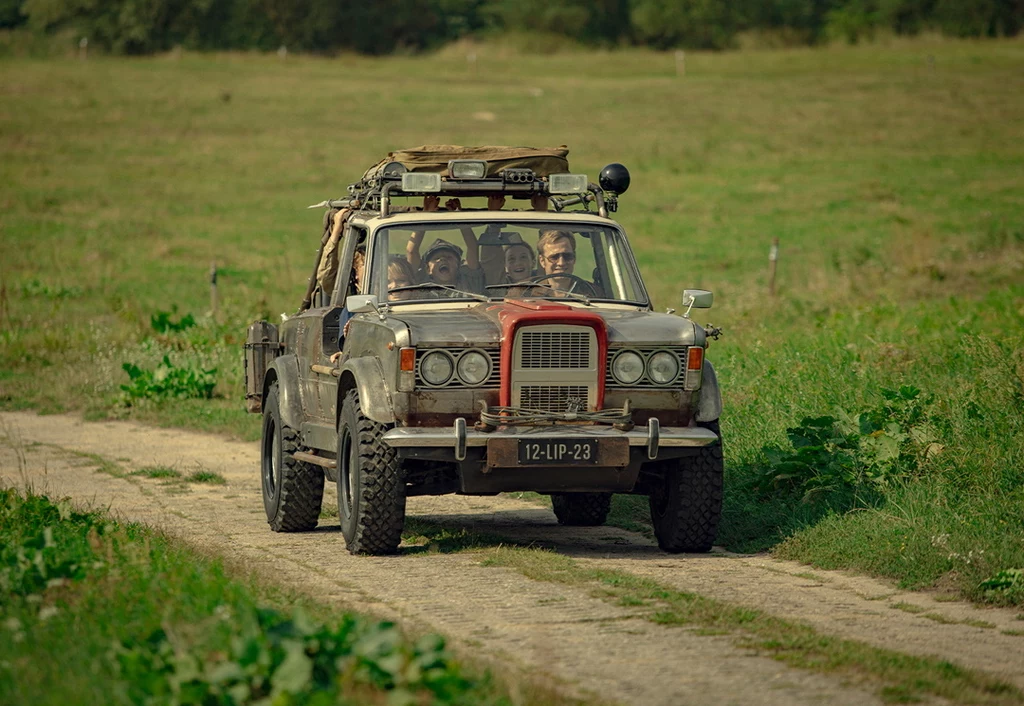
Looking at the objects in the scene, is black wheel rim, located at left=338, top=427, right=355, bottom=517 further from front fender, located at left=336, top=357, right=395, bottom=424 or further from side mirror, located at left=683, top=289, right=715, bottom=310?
side mirror, located at left=683, top=289, right=715, bottom=310

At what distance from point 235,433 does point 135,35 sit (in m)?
56.1

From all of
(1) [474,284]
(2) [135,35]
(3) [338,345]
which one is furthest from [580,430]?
(2) [135,35]

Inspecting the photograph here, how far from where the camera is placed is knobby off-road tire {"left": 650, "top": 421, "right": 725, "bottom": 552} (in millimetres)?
9781

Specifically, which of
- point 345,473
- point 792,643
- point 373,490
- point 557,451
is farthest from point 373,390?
point 792,643

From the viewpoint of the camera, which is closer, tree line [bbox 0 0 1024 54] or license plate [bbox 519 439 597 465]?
license plate [bbox 519 439 597 465]

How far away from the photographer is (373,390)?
9.41m

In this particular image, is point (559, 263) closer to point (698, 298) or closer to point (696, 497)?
point (698, 298)

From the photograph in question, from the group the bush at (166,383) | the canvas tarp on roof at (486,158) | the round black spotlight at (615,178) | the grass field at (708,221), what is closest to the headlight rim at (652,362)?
the grass field at (708,221)

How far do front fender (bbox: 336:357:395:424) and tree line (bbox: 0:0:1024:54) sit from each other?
6050 centimetres

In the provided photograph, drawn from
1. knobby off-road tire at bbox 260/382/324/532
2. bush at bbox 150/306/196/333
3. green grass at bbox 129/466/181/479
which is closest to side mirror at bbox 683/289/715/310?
knobby off-road tire at bbox 260/382/324/532

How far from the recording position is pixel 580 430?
30.3 ft

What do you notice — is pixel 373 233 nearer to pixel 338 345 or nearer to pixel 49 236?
pixel 338 345

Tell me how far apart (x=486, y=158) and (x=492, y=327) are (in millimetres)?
2443

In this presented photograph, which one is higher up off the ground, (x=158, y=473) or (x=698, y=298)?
(x=698, y=298)
